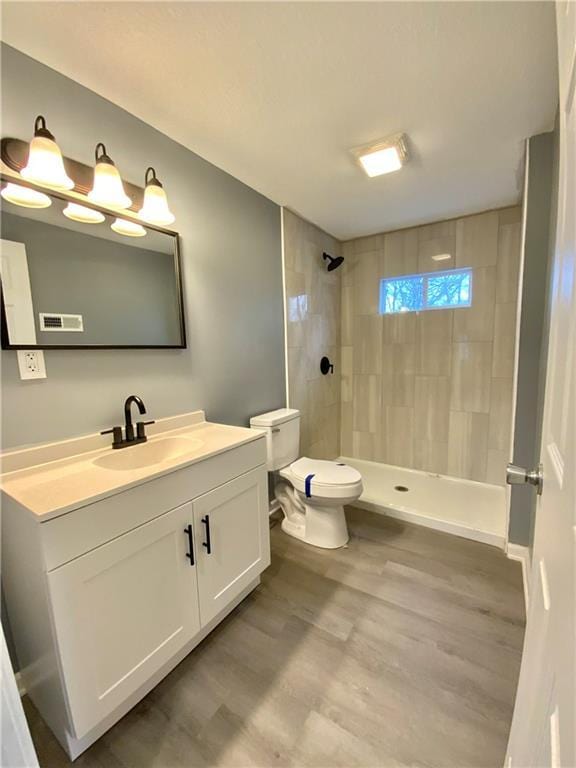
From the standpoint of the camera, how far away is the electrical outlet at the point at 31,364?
113cm

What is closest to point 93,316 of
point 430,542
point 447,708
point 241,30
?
point 241,30

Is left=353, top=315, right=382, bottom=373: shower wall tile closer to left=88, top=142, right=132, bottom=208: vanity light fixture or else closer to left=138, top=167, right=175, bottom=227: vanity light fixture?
left=138, top=167, right=175, bottom=227: vanity light fixture

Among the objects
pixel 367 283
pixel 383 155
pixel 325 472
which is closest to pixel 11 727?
pixel 325 472

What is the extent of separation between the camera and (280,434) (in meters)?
2.14

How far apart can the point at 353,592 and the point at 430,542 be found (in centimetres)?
71

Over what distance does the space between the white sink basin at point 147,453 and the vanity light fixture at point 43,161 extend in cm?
100

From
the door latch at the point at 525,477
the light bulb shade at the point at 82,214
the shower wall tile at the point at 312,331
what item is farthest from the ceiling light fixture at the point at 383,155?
the door latch at the point at 525,477

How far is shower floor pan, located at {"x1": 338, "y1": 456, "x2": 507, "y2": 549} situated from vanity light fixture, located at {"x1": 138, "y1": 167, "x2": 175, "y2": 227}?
228cm

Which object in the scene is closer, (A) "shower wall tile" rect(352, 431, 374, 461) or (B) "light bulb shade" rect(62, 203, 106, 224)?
(B) "light bulb shade" rect(62, 203, 106, 224)

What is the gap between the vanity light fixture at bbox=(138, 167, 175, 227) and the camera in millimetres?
1388

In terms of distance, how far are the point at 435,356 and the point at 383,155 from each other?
1642mm

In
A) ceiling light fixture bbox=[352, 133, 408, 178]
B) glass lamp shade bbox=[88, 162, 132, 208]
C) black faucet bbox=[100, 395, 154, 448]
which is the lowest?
black faucet bbox=[100, 395, 154, 448]

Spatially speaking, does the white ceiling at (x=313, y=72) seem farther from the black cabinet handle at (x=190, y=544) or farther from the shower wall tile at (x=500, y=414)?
the black cabinet handle at (x=190, y=544)

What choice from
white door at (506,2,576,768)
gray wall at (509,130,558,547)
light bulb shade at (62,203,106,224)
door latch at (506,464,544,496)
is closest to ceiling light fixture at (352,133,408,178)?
gray wall at (509,130,558,547)
